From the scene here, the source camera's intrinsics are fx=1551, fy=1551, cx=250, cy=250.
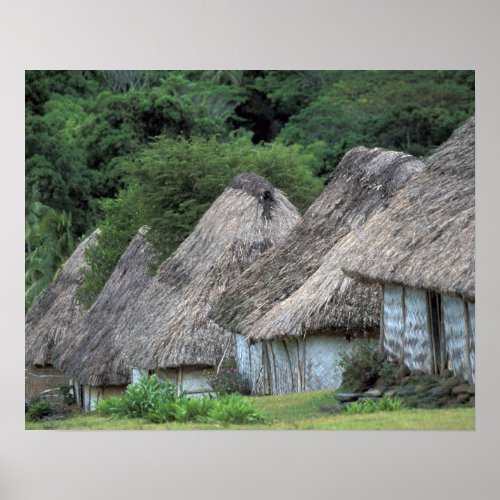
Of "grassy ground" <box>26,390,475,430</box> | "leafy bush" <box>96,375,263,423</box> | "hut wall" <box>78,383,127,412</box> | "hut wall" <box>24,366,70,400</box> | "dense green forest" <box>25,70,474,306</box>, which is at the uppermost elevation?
"dense green forest" <box>25,70,474,306</box>

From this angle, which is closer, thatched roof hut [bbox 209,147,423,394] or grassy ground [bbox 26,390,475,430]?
grassy ground [bbox 26,390,475,430]

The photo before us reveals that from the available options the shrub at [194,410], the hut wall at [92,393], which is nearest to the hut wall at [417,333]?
the shrub at [194,410]

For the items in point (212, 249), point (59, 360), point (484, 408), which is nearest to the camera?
point (484, 408)

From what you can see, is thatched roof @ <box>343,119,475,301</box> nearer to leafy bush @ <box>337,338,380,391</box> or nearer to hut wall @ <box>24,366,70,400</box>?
leafy bush @ <box>337,338,380,391</box>

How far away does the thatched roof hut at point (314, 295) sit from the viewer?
12.6 metres

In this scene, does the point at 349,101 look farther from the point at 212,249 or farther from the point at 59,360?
the point at 59,360

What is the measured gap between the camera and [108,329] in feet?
44.5

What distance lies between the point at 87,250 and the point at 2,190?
132 centimetres

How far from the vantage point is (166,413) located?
1225cm

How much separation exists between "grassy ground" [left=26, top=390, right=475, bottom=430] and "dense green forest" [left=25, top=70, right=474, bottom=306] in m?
1.12

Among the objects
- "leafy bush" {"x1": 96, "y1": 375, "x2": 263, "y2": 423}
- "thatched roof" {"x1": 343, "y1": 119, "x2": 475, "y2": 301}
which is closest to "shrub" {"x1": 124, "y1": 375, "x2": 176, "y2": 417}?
"leafy bush" {"x1": 96, "y1": 375, "x2": 263, "y2": 423}

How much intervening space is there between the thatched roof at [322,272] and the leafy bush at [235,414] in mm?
803

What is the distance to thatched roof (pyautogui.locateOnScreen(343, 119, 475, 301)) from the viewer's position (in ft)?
38.6
